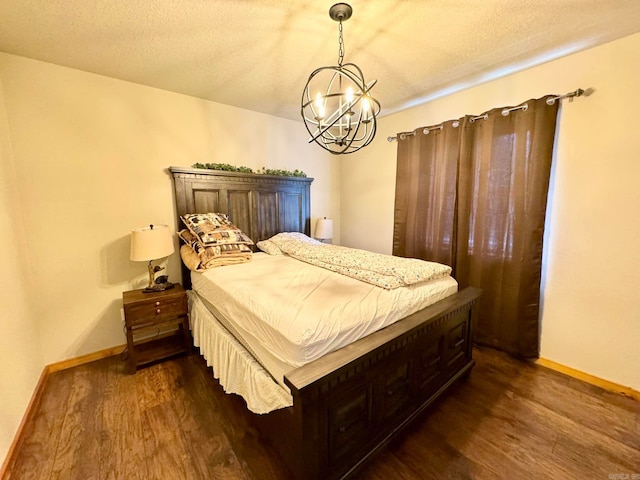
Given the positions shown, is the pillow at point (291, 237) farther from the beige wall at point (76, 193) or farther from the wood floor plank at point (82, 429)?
the wood floor plank at point (82, 429)

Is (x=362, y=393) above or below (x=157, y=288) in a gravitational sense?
below

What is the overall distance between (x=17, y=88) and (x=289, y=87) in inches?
83.3

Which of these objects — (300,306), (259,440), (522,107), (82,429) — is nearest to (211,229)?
(300,306)

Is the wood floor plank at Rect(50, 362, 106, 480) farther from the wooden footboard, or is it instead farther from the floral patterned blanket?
the floral patterned blanket

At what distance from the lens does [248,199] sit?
3.09 meters

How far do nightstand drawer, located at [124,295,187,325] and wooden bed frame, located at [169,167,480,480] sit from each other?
1.24 metres

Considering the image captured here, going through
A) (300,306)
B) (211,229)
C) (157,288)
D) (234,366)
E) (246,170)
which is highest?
(246,170)

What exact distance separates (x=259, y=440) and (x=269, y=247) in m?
1.86

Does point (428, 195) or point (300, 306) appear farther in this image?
point (428, 195)

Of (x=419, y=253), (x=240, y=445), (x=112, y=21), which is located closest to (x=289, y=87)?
(x=112, y=21)

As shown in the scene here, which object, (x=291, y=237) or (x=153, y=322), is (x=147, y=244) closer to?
(x=153, y=322)

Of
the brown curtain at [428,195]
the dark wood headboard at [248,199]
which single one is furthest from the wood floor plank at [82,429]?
the brown curtain at [428,195]

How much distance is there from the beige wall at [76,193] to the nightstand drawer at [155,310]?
542 mm

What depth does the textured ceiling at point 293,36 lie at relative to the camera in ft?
4.99
